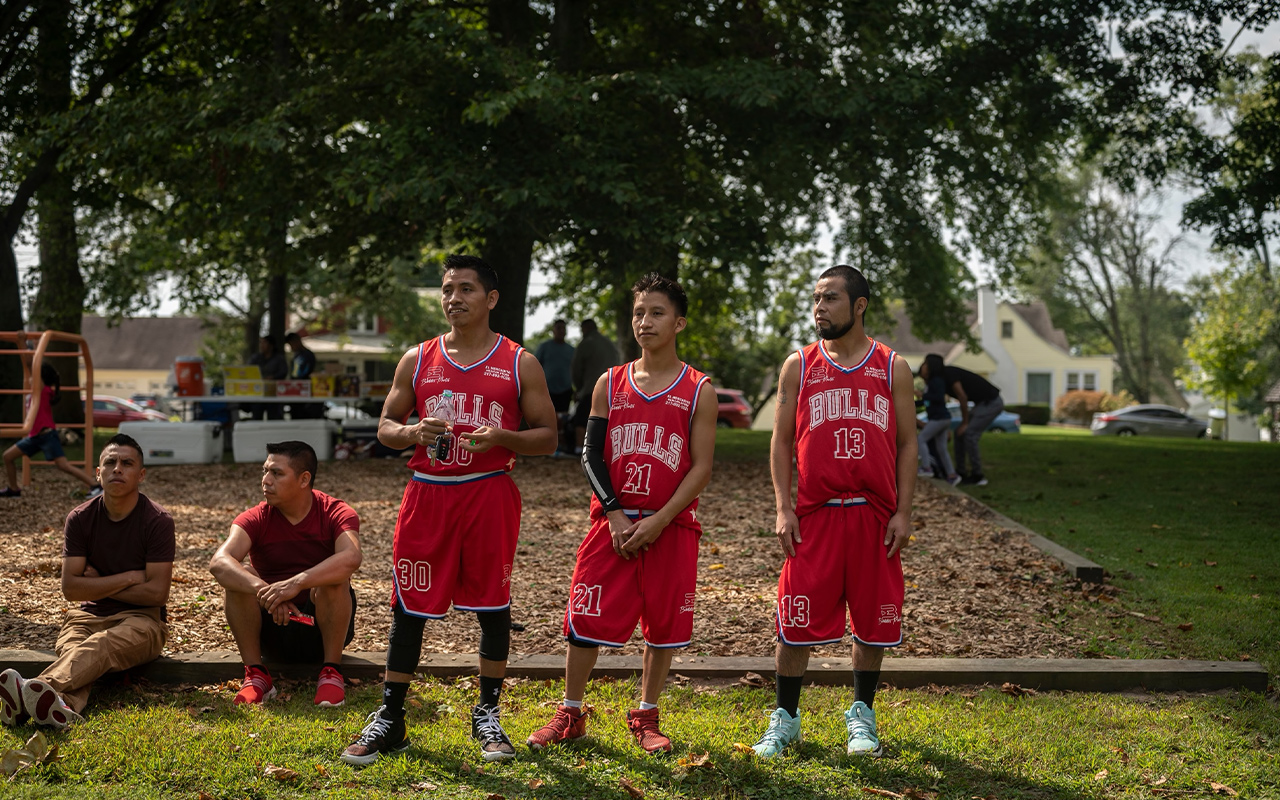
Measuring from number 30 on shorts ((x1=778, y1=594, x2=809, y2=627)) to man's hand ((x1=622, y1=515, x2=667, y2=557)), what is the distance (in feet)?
1.98

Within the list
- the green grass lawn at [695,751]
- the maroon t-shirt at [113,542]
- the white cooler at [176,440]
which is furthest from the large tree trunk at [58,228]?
the green grass lawn at [695,751]

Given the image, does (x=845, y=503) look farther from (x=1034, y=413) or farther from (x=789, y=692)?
(x=1034, y=413)

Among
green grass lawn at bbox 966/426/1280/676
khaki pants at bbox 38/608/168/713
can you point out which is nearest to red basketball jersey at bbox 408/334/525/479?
khaki pants at bbox 38/608/168/713

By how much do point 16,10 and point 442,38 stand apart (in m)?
7.84

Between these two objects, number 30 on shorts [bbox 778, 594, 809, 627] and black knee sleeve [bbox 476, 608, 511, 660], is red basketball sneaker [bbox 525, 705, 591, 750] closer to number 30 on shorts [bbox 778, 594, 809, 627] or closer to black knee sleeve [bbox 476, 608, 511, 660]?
black knee sleeve [bbox 476, 608, 511, 660]

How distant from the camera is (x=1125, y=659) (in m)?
5.53

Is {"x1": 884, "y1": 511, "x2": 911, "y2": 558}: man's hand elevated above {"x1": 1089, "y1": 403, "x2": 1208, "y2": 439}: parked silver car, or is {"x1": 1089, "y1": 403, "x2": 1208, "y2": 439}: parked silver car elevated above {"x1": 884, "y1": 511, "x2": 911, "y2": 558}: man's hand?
{"x1": 884, "y1": 511, "x2": 911, "y2": 558}: man's hand

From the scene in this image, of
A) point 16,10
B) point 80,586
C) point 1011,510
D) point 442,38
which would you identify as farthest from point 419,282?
point 80,586

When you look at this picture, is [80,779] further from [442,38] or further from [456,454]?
[442,38]

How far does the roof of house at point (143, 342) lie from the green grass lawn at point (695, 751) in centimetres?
6548

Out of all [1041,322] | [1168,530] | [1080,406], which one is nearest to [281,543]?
[1168,530]

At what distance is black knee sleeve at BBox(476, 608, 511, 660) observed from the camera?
4.30 m

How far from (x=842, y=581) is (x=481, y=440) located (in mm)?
1515

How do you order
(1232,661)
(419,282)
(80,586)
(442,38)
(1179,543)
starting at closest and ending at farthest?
(80,586) → (1232,661) → (1179,543) → (442,38) → (419,282)
